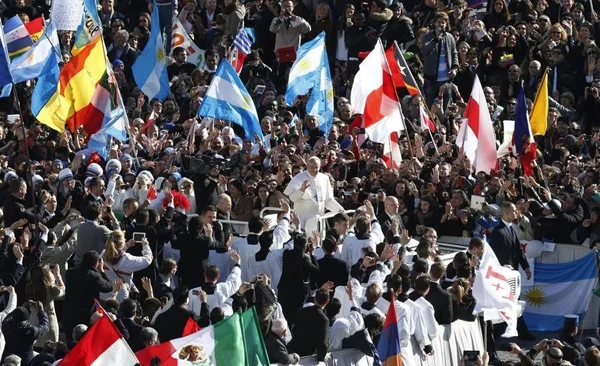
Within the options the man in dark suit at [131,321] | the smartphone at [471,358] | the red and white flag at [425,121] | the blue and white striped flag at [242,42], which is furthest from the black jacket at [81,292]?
the blue and white striped flag at [242,42]

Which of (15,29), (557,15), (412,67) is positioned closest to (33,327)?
(15,29)

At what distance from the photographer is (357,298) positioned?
19.3 metres

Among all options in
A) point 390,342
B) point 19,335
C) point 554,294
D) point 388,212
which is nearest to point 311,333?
point 390,342

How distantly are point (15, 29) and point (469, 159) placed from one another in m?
7.23

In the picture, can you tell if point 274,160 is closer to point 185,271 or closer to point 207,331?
→ point 185,271

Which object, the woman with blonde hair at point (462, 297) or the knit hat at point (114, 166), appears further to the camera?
the knit hat at point (114, 166)

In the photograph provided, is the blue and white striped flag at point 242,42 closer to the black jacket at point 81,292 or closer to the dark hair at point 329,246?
the dark hair at point 329,246

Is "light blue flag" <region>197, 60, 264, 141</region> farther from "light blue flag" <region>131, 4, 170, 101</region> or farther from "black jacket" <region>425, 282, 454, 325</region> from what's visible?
"black jacket" <region>425, 282, 454, 325</region>

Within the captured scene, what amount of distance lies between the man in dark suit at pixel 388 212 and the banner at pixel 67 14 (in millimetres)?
7335

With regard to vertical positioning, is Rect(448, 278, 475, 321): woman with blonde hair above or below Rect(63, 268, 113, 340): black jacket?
below

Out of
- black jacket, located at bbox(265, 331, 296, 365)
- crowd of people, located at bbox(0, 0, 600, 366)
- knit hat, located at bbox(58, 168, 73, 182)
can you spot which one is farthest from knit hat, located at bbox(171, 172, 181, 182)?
black jacket, located at bbox(265, 331, 296, 365)

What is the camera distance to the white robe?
22.9 m

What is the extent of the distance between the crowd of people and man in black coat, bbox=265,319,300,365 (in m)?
0.02

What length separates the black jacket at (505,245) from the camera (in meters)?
22.8
